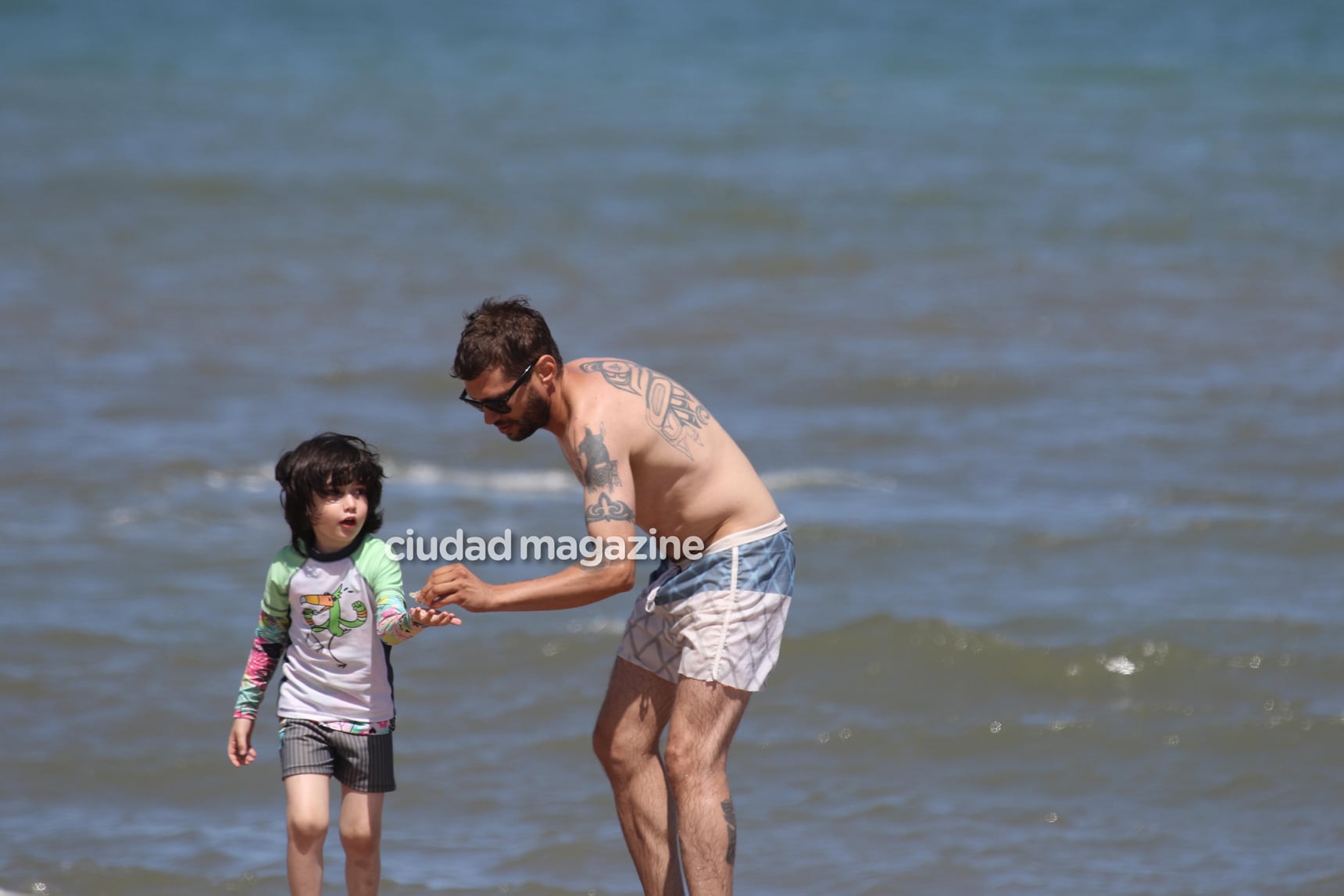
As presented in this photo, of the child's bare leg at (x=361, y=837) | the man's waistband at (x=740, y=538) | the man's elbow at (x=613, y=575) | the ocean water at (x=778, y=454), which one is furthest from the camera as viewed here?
the ocean water at (x=778, y=454)

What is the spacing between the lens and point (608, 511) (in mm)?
3637

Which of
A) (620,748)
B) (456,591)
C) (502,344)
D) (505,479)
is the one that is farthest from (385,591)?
(505,479)

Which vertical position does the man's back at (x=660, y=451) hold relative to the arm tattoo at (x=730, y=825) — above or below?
above

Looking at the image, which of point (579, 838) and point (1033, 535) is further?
point (1033, 535)

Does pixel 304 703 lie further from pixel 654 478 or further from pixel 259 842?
pixel 259 842

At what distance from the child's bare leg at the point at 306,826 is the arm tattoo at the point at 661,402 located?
3.91ft

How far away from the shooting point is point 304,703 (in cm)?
378

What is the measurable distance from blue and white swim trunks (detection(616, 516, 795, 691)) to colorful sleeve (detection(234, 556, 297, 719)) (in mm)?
915

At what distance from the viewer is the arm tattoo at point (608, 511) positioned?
11.9 ft

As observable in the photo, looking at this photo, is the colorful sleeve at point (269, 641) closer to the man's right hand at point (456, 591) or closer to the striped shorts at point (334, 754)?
the striped shorts at point (334, 754)

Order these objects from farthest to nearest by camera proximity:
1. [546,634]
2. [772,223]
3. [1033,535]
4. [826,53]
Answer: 1. [826,53]
2. [772,223]
3. [1033,535]
4. [546,634]

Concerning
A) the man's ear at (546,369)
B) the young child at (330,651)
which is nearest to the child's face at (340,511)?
the young child at (330,651)

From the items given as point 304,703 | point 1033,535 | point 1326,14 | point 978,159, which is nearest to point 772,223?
point 978,159

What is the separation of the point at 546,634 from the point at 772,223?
10793 millimetres
